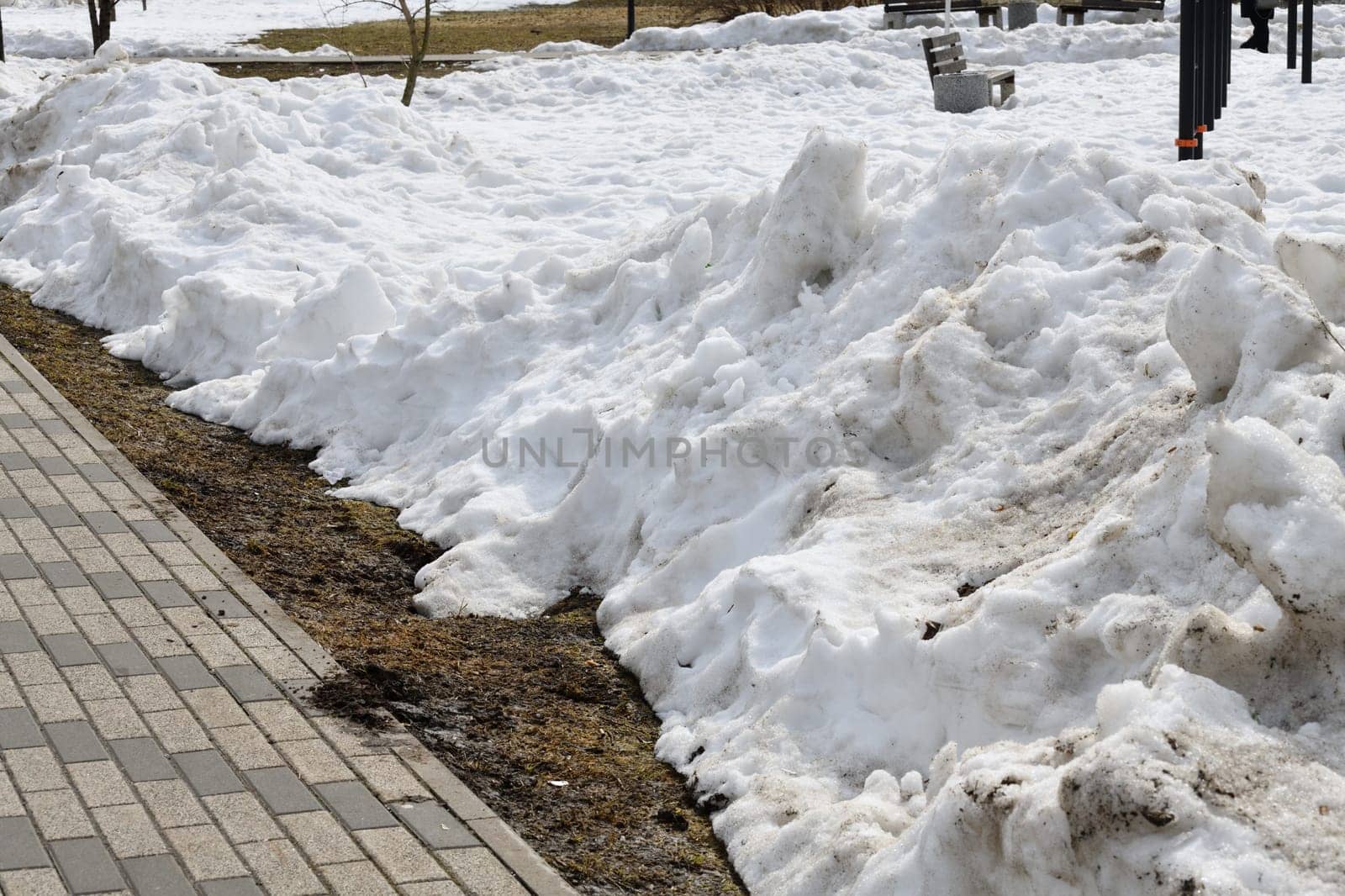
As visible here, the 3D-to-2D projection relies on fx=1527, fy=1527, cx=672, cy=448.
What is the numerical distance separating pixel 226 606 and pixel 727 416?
7.17 feet

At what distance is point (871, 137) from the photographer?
45.6ft

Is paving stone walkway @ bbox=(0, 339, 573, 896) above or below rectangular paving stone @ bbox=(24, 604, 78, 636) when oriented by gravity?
below

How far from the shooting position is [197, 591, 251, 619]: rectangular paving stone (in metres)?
5.83

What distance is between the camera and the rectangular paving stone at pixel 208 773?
4.52m

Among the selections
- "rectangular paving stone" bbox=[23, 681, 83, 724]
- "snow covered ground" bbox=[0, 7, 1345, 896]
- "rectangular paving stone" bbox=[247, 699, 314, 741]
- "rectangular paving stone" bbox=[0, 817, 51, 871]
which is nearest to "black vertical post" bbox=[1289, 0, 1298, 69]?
"snow covered ground" bbox=[0, 7, 1345, 896]

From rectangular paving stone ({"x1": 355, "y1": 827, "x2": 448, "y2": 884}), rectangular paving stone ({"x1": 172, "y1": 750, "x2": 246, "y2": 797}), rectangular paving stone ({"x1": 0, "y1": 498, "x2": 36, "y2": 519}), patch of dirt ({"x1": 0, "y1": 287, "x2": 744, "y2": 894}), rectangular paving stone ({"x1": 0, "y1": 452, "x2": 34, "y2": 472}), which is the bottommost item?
patch of dirt ({"x1": 0, "y1": 287, "x2": 744, "y2": 894})

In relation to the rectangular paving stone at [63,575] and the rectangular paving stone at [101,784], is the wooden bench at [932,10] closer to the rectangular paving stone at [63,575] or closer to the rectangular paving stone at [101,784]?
the rectangular paving stone at [63,575]

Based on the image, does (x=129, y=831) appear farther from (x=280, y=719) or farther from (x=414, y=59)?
(x=414, y=59)

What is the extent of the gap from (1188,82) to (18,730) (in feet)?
29.1

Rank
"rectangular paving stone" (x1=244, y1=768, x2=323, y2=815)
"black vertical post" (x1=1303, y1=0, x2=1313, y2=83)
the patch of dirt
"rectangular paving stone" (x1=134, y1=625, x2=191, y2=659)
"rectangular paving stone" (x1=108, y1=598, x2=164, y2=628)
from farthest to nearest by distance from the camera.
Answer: "black vertical post" (x1=1303, y1=0, x2=1313, y2=83) < "rectangular paving stone" (x1=108, y1=598, x2=164, y2=628) < "rectangular paving stone" (x1=134, y1=625, x2=191, y2=659) < the patch of dirt < "rectangular paving stone" (x1=244, y1=768, x2=323, y2=815)

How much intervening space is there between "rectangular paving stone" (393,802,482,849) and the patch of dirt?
21 centimetres

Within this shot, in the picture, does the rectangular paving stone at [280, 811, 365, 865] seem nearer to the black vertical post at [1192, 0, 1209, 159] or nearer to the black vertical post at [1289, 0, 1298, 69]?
the black vertical post at [1192, 0, 1209, 159]

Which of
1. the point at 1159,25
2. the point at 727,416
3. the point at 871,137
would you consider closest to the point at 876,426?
the point at 727,416

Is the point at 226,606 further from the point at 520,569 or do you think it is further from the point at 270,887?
the point at 270,887
